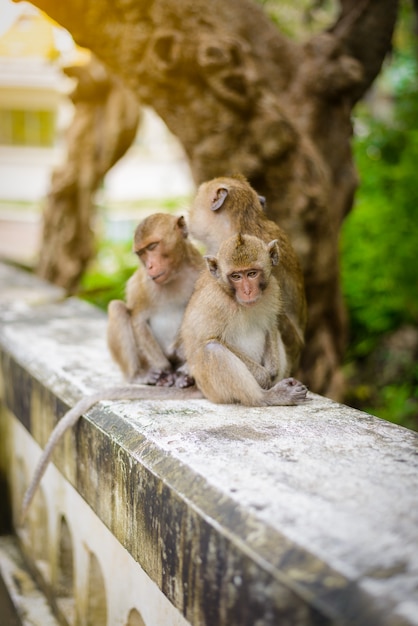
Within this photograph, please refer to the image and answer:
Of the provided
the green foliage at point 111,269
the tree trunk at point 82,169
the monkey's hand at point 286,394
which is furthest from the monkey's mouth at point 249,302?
the tree trunk at point 82,169

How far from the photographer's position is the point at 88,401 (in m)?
2.64

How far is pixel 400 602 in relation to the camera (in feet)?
4.25

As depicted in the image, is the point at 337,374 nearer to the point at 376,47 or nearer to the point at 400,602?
the point at 376,47

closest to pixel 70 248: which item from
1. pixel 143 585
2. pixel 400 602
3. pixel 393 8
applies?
pixel 393 8

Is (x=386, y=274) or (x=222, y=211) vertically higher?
(x=222, y=211)

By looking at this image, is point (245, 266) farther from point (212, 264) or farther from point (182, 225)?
point (182, 225)

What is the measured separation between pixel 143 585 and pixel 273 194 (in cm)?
254

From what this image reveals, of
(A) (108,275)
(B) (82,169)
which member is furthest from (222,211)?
(A) (108,275)

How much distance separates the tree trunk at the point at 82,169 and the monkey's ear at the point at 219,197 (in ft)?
14.9

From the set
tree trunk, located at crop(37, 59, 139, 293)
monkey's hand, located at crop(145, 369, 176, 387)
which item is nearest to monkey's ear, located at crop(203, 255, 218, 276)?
monkey's hand, located at crop(145, 369, 176, 387)

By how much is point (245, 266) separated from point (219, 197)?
0.45 m

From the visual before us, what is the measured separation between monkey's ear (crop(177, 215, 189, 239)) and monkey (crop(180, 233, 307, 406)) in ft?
0.92

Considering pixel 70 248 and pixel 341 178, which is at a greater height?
pixel 341 178

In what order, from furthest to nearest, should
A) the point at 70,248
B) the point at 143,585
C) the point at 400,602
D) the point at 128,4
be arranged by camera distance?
the point at 70,248 → the point at 128,4 → the point at 143,585 → the point at 400,602
